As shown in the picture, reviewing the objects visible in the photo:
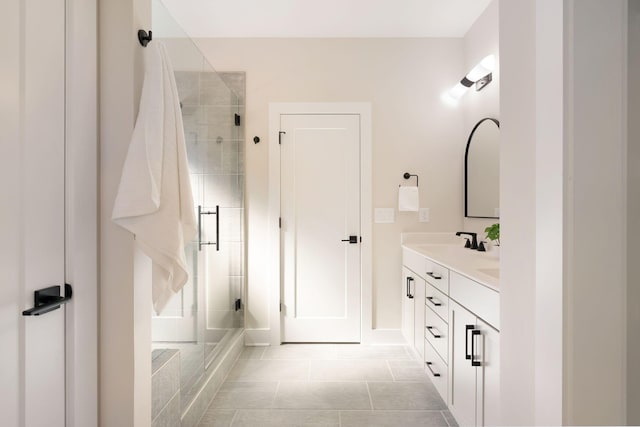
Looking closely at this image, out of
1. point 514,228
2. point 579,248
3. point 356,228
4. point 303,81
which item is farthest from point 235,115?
point 579,248

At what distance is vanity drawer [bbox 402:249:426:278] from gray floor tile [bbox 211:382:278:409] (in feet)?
4.20

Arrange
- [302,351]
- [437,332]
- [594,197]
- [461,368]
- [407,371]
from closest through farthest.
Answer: [594,197] → [461,368] → [437,332] → [407,371] → [302,351]

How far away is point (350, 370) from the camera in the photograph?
8.39 feet

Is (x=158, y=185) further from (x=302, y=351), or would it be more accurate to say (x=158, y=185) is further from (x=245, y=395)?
(x=302, y=351)

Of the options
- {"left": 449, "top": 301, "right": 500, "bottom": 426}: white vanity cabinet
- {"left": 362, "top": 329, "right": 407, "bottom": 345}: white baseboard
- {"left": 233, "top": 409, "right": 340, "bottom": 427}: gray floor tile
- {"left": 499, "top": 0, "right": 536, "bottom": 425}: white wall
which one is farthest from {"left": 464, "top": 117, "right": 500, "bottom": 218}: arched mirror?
{"left": 233, "top": 409, "right": 340, "bottom": 427}: gray floor tile

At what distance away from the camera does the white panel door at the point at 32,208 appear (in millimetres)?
874

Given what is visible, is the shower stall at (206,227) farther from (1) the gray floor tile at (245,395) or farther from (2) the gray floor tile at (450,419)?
(2) the gray floor tile at (450,419)

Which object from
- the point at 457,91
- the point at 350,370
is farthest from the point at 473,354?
the point at 457,91

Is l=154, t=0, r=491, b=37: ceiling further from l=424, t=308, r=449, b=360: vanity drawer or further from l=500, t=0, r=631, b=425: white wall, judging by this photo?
l=424, t=308, r=449, b=360: vanity drawer

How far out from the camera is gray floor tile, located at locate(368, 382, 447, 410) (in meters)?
2.11

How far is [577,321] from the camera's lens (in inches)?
35.6

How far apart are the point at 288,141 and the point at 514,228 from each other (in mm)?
2214

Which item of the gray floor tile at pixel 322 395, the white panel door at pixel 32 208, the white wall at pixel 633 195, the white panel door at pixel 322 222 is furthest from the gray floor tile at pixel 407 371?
the white panel door at pixel 32 208

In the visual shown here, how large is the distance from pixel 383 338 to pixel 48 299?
8.48 ft
